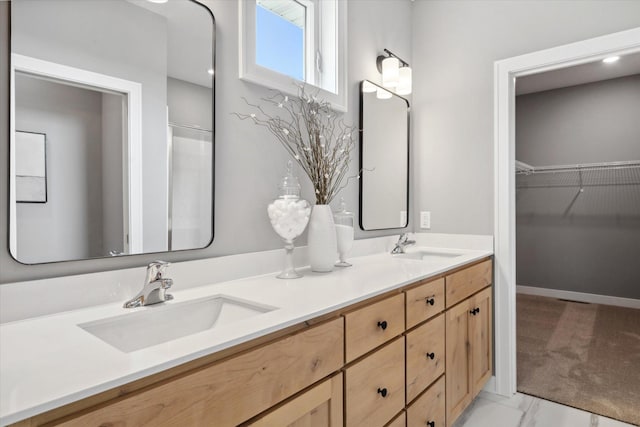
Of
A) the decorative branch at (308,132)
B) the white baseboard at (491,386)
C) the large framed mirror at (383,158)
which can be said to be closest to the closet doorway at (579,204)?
the white baseboard at (491,386)

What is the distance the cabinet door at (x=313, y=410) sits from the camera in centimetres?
88

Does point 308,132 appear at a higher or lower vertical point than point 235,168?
higher

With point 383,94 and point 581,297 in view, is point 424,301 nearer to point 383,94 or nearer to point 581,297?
point 383,94

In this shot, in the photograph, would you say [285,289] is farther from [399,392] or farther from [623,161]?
[623,161]

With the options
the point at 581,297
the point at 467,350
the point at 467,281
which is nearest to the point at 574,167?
the point at 581,297

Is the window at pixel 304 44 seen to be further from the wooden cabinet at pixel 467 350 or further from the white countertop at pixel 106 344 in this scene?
the wooden cabinet at pixel 467 350

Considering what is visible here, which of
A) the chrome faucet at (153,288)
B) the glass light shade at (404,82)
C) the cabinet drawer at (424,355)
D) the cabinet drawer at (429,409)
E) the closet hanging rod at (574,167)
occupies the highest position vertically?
the glass light shade at (404,82)

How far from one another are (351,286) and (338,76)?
119 cm

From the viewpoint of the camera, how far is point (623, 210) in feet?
13.1

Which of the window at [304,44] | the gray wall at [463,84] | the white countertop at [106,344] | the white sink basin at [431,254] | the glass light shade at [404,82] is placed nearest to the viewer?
the white countertop at [106,344]

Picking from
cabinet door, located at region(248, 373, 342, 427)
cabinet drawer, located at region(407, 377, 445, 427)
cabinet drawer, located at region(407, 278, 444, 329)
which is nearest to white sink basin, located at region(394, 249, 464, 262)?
cabinet drawer, located at region(407, 278, 444, 329)

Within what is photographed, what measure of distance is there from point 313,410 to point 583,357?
2.61m

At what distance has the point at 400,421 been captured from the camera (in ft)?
4.49

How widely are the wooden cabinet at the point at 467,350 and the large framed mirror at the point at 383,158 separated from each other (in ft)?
2.21
